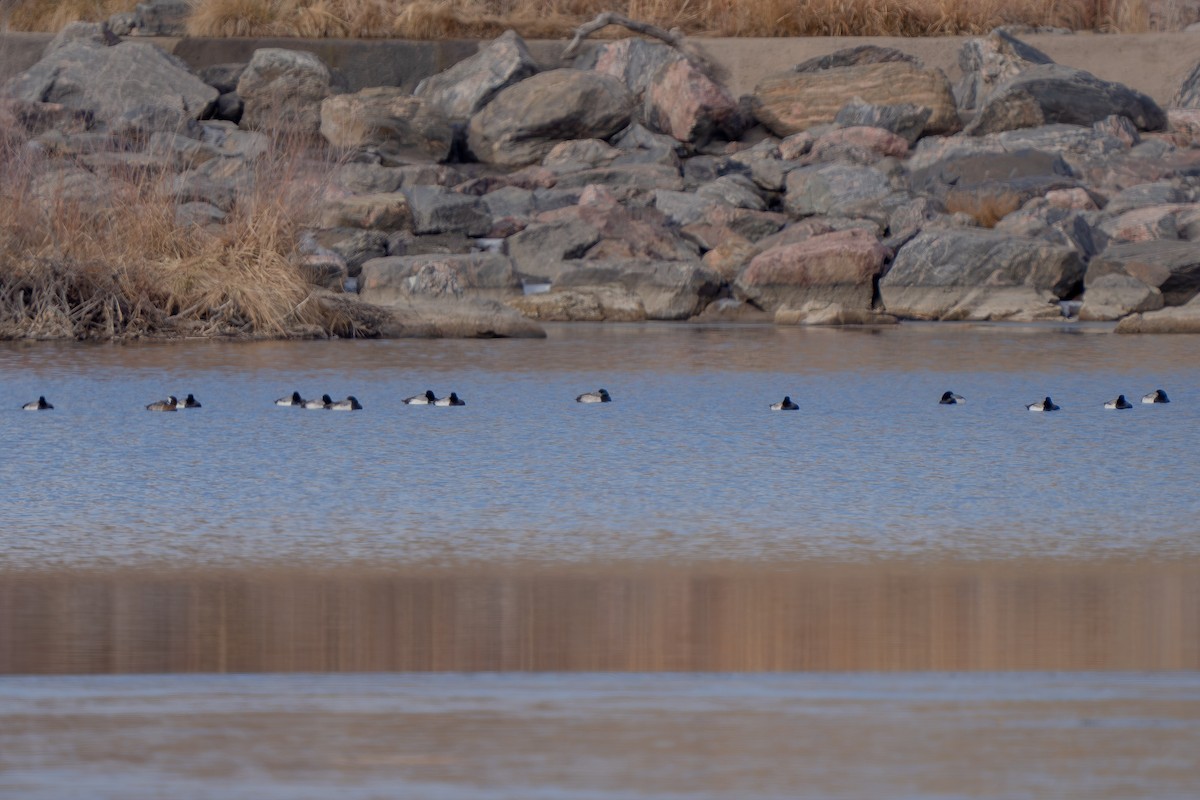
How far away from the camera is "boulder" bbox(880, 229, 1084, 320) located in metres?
16.8

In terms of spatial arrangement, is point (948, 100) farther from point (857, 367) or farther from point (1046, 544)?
point (1046, 544)

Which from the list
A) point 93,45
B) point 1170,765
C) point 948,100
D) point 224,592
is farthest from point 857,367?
point 93,45

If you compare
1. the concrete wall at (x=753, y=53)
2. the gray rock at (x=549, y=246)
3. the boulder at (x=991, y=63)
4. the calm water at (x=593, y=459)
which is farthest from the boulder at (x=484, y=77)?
the calm water at (x=593, y=459)

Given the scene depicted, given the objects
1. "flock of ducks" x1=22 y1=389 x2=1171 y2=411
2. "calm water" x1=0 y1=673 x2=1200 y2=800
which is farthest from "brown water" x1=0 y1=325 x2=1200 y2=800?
"flock of ducks" x1=22 y1=389 x2=1171 y2=411

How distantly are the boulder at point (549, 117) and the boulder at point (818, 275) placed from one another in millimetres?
6260

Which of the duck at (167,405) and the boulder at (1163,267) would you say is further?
the boulder at (1163,267)

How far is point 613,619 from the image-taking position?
15.2 feet

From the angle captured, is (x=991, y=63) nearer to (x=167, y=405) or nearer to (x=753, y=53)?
(x=753, y=53)

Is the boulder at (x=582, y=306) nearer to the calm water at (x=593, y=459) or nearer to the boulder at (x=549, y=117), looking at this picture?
the calm water at (x=593, y=459)

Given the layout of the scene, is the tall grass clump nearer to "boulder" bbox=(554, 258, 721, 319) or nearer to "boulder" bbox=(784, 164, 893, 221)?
"boulder" bbox=(554, 258, 721, 319)

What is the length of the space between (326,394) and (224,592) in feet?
16.4

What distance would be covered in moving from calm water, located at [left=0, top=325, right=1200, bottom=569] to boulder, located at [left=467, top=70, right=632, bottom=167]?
1019 centimetres

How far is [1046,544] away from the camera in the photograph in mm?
5762

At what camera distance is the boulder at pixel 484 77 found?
23922mm
